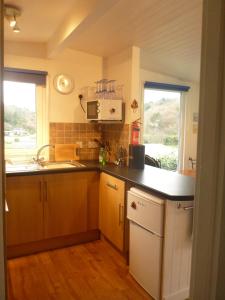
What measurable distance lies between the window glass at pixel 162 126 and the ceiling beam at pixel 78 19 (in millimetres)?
1858

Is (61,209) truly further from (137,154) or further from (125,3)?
(125,3)

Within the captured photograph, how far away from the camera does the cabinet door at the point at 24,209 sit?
8.45 feet

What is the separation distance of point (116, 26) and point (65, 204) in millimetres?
1899

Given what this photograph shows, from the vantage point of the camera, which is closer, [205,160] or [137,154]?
[205,160]

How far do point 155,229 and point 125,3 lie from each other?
177cm

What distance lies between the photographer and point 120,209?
255 cm

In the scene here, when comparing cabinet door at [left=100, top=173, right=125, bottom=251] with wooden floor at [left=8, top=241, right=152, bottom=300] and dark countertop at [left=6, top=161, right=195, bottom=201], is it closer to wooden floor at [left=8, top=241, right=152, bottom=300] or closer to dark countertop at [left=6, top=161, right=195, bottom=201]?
dark countertop at [left=6, top=161, right=195, bottom=201]

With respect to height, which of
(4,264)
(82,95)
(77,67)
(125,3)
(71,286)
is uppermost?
(125,3)

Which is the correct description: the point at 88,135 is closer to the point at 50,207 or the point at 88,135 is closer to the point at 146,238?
the point at 50,207

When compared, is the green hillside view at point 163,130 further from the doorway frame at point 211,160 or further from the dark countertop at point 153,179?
the doorway frame at point 211,160

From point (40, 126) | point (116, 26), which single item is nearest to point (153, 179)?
point (116, 26)

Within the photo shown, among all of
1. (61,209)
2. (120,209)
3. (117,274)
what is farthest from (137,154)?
(117,274)

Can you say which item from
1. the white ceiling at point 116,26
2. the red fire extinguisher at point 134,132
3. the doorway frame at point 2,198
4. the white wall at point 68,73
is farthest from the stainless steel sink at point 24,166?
the doorway frame at point 2,198

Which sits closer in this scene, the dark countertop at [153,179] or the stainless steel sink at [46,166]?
the dark countertop at [153,179]
